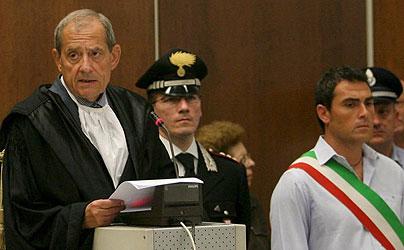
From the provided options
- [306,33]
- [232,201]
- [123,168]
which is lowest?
[232,201]

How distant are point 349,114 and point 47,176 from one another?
4.73 ft

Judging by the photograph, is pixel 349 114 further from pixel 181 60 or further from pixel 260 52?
pixel 260 52

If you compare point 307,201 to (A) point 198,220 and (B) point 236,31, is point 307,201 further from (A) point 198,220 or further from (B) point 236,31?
(B) point 236,31

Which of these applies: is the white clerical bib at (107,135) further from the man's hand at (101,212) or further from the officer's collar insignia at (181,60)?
the officer's collar insignia at (181,60)

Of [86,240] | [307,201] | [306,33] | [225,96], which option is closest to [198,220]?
[86,240]

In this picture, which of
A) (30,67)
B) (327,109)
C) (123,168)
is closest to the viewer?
(123,168)

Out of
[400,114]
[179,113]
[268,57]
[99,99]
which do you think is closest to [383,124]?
[400,114]

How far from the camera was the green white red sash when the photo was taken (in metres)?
3.72

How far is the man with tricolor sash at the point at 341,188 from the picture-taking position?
366 cm

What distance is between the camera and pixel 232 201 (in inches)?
163

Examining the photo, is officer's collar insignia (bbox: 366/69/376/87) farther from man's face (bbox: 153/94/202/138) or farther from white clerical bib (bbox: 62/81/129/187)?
white clerical bib (bbox: 62/81/129/187)

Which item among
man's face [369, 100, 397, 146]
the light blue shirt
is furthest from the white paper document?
man's face [369, 100, 397, 146]

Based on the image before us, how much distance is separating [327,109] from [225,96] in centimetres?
141

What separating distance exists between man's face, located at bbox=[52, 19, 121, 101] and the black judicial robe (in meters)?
0.10
